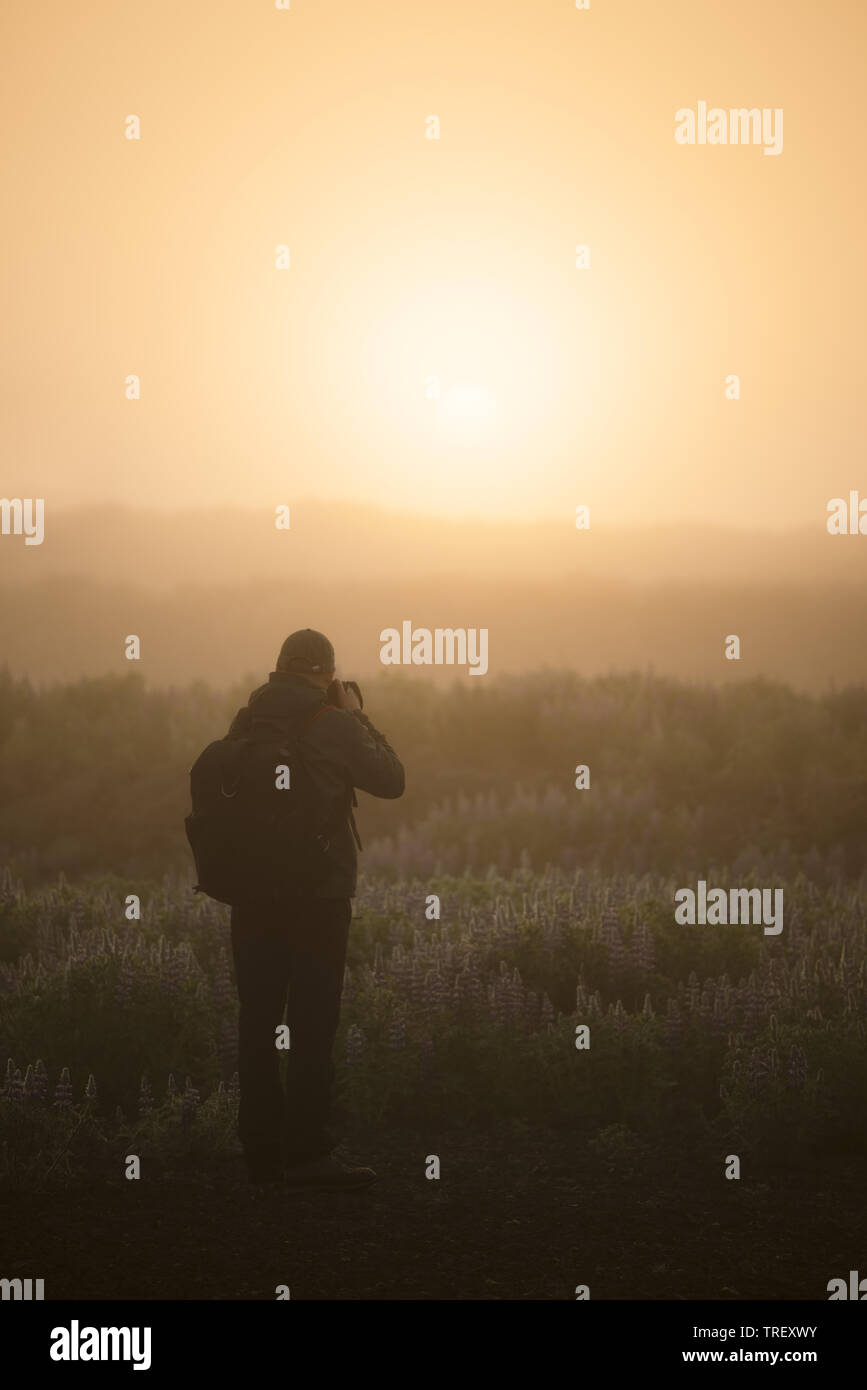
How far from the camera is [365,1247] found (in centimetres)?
602

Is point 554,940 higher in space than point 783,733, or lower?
lower

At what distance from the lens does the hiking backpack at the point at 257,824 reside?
6379 millimetres

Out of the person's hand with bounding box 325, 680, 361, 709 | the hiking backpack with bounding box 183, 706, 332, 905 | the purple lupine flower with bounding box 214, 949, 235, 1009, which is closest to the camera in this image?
the hiking backpack with bounding box 183, 706, 332, 905

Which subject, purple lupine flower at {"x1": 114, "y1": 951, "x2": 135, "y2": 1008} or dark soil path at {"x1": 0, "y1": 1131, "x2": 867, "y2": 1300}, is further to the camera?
purple lupine flower at {"x1": 114, "y1": 951, "x2": 135, "y2": 1008}

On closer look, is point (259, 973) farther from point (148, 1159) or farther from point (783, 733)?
point (783, 733)

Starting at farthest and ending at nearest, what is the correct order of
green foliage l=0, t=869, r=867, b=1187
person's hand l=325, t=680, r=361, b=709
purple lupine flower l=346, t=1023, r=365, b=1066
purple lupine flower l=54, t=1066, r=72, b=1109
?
purple lupine flower l=346, t=1023, r=365, b=1066
green foliage l=0, t=869, r=867, b=1187
purple lupine flower l=54, t=1066, r=72, b=1109
person's hand l=325, t=680, r=361, b=709

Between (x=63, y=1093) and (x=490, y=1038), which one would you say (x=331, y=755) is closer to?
(x=63, y=1093)

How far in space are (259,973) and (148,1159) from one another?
1.15 meters

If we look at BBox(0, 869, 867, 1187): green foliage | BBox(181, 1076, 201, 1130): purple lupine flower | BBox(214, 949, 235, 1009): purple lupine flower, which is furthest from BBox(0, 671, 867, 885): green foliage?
BBox(181, 1076, 201, 1130): purple lupine flower

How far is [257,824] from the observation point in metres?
6.39

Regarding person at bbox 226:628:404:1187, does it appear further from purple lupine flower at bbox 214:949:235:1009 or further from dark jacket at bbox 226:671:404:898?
purple lupine flower at bbox 214:949:235:1009

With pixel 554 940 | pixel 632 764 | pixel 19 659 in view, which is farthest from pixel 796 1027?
pixel 19 659

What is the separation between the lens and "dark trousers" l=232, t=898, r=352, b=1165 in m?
6.53

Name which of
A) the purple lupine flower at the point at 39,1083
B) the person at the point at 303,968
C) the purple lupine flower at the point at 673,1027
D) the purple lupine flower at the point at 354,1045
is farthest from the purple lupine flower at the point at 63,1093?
the purple lupine flower at the point at 673,1027
